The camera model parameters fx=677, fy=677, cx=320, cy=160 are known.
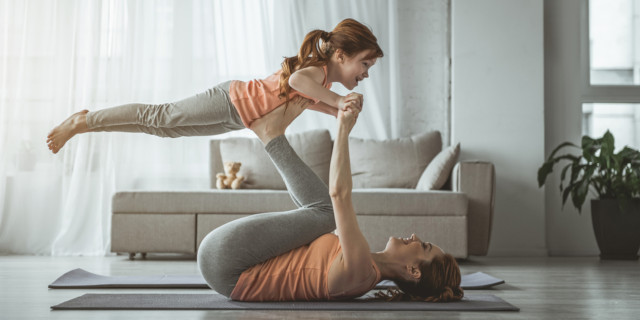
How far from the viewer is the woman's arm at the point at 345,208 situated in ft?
6.05

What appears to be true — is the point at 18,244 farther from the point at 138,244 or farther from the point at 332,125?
the point at 332,125

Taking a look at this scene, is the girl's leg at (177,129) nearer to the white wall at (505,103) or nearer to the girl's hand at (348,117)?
the girl's hand at (348,117)

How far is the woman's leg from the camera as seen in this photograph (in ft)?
7.95

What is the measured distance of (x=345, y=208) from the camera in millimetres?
1850

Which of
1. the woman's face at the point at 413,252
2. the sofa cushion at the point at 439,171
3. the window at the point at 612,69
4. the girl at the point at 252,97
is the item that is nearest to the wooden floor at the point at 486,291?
the woman's face at the point at 413,252

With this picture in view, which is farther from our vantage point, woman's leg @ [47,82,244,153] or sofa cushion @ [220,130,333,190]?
sofa cushion @ [220,130,333,190]

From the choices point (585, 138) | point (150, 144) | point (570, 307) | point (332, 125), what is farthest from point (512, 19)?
point (570, 307)

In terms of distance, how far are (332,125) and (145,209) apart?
5.29ft

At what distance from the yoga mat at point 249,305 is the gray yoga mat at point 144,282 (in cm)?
38

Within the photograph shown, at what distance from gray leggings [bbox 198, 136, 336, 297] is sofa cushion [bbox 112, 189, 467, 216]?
1.91m

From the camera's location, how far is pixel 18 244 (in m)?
4.67

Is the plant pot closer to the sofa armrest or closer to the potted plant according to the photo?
the potted plant

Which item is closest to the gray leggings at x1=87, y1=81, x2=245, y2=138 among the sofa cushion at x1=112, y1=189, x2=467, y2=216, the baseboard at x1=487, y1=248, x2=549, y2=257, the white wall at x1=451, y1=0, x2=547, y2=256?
the sofa cushion at x1=112, y1=189, x2=467, y2=216

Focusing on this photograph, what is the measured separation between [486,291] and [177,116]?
1353 mm
